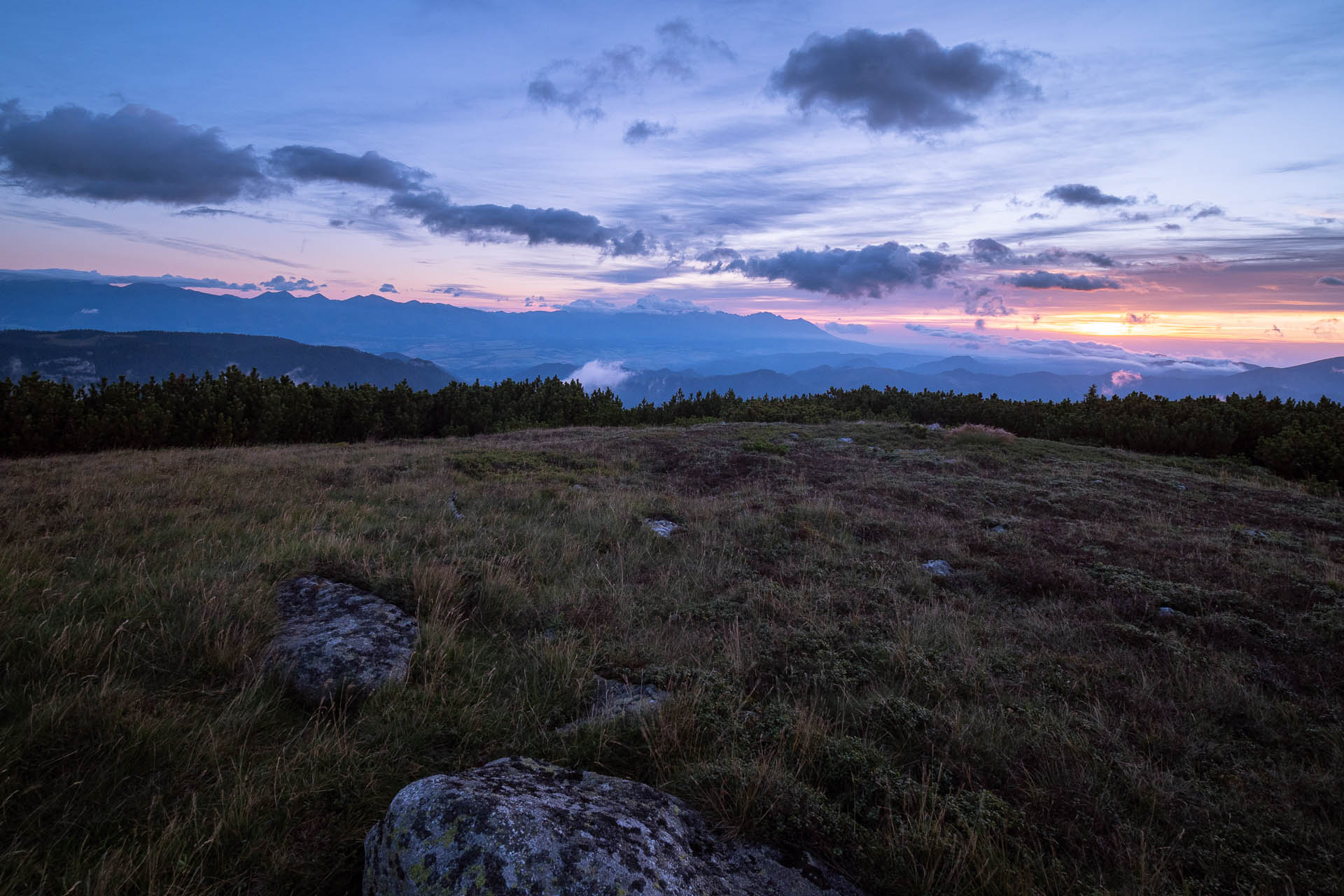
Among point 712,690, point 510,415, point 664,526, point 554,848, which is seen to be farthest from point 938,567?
point 510,415

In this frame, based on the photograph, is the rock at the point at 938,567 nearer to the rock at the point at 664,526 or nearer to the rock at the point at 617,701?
the rock at the point at 664,526

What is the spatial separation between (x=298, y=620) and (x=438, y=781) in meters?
2.94

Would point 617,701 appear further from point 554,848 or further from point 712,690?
point 554,848

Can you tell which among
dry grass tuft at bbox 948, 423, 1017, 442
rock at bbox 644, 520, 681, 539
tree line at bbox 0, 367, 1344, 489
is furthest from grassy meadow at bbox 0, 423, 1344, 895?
tree line at bbox 0, 367, 1344, 489

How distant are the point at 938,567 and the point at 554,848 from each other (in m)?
7.36

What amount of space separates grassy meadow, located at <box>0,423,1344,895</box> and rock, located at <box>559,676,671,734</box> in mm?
130

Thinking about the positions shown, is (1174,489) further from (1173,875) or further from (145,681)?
(145,681)

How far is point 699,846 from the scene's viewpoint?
263 centimetres

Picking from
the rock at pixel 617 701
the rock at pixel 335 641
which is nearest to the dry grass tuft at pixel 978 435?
the rock at pixel 617 701

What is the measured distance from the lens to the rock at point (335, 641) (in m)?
3.85

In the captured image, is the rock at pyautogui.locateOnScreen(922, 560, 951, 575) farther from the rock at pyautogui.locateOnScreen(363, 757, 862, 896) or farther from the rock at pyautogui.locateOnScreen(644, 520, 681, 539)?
the rock at pyautogui.locateOnScreen(363, 757, 862, 896)

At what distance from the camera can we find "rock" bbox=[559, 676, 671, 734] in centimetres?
369

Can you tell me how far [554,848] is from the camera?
2252 millimetres

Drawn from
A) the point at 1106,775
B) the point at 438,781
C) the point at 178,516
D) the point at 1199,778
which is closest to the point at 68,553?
the point at 178,516
